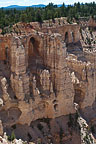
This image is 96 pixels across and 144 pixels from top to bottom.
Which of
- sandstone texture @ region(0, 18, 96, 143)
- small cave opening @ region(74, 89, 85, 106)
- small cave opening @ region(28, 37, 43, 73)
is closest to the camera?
sandstone texture @ region(0, 18, 96, 143)

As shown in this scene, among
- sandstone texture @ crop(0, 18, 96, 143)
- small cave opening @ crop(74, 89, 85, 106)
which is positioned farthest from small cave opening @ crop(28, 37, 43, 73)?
small cave opening @ crop(74, 89, 85, 106)

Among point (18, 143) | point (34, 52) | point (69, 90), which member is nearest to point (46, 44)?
point (34, 52)

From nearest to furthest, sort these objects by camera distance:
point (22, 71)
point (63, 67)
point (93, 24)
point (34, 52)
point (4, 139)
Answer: point (4, 139) → point (22, 71) → point (63, 67) → point (34, 52) → point (93, 24)

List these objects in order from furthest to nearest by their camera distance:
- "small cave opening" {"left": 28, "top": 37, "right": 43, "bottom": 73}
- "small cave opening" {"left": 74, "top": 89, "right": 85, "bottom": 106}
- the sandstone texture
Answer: "small cave opening" {"left": 74, "top": 89, "right": 85, "bottom": 106}, "small cave opening" {"left": 28, "top": 37, "right": 43, "bottom": 73}, the sandstone texture

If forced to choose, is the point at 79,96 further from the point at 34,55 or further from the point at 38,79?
the point at 34,55

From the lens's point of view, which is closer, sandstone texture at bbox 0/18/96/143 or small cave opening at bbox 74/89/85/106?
sandstone texture at bbox 0/18/96/143

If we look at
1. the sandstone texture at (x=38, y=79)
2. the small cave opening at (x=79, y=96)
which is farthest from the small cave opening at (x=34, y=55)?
the small cave opening at (x=79, y=96)

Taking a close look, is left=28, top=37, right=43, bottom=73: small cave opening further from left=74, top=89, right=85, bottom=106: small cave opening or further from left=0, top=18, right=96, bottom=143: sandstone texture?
left=74, top=89, right=85, bottom=106: small cave opening

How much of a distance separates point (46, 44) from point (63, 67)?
12.3ft

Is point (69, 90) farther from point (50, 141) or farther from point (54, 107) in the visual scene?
point (50, 141)

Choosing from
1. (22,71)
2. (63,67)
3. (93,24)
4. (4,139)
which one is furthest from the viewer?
(93,24)

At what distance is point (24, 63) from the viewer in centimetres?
3047

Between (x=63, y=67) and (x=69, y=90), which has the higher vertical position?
(x=63, y=67)

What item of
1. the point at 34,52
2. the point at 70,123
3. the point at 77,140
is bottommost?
the point at 77,140
